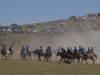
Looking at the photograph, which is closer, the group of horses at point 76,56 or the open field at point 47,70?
the open field at point 47,70

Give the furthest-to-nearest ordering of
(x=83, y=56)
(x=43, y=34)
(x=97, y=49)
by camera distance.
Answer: (x=43, y=34) → (x=97, y=49) → (x=83, y=56)

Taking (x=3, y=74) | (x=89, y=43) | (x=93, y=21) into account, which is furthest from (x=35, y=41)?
(x=3, y=74)

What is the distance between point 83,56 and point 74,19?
134m

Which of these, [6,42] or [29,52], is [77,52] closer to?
[29,52]

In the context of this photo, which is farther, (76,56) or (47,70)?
(76,56)

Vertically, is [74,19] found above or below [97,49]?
above

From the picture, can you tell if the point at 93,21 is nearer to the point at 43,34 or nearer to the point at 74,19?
the point at 74,19

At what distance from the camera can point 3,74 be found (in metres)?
28.1

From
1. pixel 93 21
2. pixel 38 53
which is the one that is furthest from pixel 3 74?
pixel 93 21

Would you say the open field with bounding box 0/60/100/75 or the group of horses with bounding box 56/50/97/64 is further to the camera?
the group of horses with bounding box 56/50/97/64

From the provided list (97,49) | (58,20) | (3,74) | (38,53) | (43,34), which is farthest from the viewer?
(58,20)

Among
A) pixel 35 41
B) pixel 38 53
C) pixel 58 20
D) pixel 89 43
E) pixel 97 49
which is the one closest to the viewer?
pixel 38 53

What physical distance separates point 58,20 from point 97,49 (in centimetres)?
10114

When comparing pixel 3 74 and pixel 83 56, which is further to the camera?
pixel 83 56
